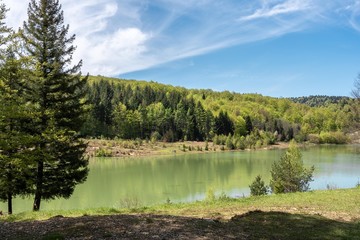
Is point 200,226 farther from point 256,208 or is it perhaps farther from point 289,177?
point 289,177

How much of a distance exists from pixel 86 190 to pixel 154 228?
30316mm

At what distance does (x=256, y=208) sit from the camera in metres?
14.4

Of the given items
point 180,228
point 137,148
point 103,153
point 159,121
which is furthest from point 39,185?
point 159,121

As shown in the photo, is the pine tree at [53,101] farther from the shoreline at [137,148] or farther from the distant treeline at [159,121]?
the distant treeline at [159,121]

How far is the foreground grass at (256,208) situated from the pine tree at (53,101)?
3.51 meters

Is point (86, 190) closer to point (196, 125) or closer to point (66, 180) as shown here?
point (66, 180)

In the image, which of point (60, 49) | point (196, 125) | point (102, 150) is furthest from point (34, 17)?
point (196, 125)

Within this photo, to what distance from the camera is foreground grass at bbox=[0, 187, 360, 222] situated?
12.8 metres

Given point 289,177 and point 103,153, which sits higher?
point 103,153

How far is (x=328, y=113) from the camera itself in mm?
175375

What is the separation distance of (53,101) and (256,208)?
11268 millimetres

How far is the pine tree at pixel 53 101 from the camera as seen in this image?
17812 mm

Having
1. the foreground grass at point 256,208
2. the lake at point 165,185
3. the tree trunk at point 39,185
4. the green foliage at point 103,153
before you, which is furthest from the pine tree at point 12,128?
the green foliage at point 103,153

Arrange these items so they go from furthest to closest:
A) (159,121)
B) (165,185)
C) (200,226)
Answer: (159,121), (165,185), (200,226)
